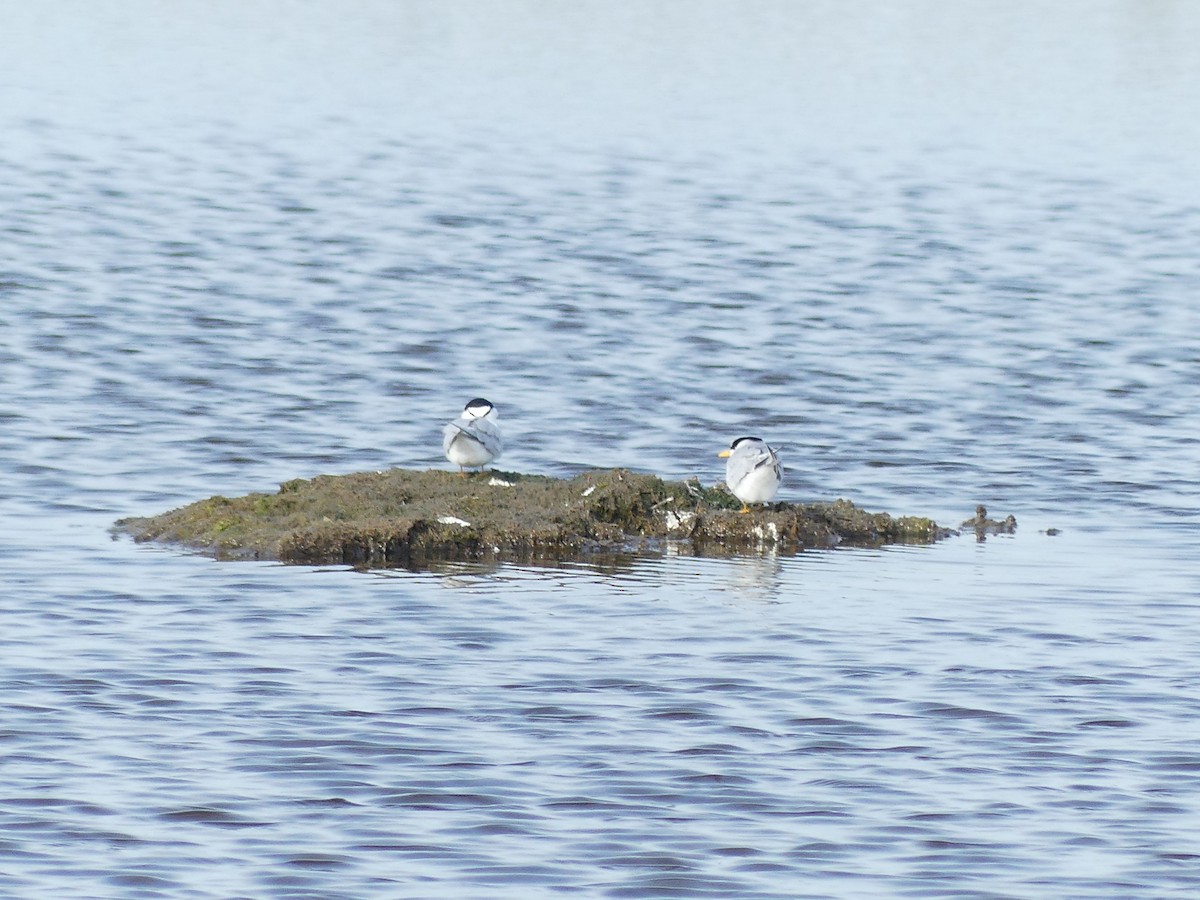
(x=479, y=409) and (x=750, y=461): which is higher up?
(x=479, y=409)

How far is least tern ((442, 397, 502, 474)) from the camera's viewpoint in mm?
15461

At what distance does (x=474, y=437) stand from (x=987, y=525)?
389cm

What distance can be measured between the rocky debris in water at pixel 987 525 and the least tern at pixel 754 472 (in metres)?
1.84

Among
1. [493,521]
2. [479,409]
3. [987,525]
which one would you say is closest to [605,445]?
[479,409]

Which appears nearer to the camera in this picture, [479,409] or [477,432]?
[477,432]

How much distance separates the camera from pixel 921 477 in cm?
1805

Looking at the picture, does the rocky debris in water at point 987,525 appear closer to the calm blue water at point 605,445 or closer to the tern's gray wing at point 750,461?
the calm blue water at point 605,445

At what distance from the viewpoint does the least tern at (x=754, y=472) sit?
48.6 feet

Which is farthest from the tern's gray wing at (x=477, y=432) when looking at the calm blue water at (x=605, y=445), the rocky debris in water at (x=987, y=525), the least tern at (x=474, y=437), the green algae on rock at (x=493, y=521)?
the rocky debris in water at (x=987, y=525)

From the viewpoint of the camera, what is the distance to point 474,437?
1545cm

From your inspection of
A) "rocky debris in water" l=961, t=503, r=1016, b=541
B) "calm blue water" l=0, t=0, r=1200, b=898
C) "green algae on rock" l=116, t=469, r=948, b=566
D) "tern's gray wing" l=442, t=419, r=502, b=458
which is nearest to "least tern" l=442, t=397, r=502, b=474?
"tern's gray wing" l=442, t=419, r=502, b=458

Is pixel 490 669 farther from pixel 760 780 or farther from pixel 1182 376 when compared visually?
pixel 1182 376

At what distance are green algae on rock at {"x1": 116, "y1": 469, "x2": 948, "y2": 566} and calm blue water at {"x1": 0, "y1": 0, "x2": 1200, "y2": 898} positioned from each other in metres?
0.42

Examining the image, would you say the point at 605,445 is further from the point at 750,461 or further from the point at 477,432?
the point at 750,461
